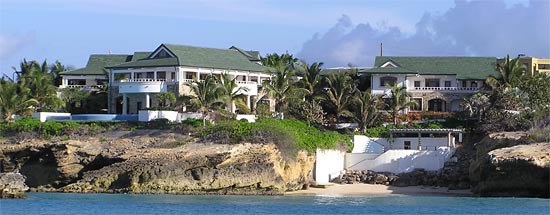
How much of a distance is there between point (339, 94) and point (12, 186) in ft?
85.9

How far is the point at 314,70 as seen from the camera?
261 ft

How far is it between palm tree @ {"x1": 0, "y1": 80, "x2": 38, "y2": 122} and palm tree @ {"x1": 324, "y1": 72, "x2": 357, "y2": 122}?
19902mm

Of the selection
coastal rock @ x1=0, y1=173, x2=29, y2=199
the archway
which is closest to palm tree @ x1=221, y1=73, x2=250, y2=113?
coastal rock @ x1=0, y1=173, x2=29, y2=199

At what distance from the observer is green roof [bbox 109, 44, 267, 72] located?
77250mm

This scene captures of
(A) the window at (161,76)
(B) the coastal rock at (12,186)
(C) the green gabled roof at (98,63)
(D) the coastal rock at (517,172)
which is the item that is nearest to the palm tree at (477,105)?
(D) the coastal rock at (517,172)

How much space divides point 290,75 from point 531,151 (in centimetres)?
2198

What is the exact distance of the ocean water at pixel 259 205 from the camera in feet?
172

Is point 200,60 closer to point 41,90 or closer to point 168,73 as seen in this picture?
point 168,73

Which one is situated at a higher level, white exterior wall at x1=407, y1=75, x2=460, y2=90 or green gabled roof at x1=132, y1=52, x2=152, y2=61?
green gabled roof at x1=132, y1=52, x2=152, y2=61

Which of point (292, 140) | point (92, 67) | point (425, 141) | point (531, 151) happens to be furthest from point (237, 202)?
point (92, 67)

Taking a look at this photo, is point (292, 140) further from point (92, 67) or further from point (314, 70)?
point (92, 67)

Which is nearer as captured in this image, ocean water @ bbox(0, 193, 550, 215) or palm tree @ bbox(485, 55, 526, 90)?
ocean water @ bbox(0, 193, 550, 215)

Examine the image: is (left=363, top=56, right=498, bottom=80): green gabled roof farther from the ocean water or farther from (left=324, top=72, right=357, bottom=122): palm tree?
the ocean water

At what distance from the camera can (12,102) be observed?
239ft
